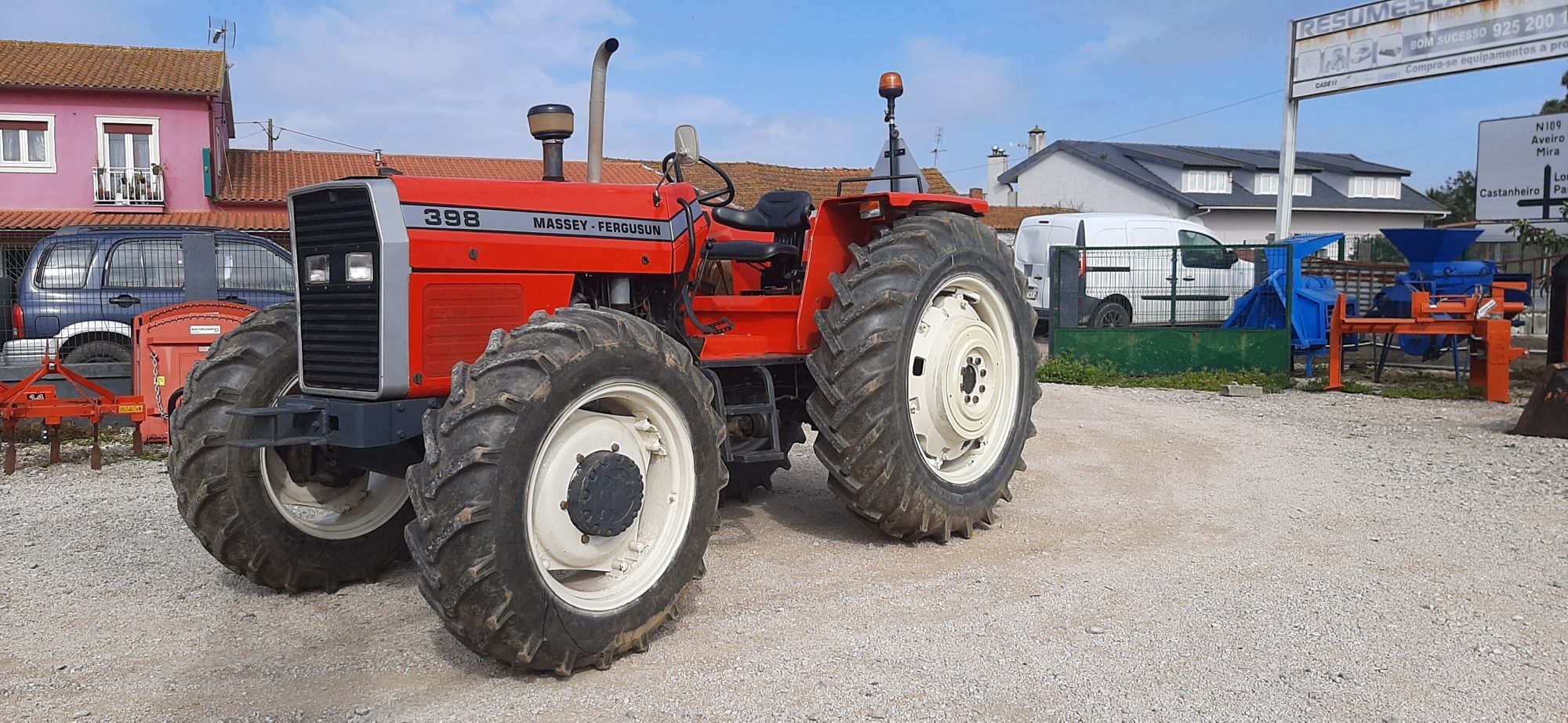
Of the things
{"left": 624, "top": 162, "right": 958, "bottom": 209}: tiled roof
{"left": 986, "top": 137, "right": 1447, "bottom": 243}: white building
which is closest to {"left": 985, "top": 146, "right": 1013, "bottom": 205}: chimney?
{"left": 986, "top": 137, "right": 1447, "bottom": 243}: white building

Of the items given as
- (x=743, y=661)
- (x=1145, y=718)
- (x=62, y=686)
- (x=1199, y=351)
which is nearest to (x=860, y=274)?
(x=743, y=661)

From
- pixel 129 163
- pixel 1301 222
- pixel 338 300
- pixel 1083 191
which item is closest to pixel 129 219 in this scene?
pixel 129 163

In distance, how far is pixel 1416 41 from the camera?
14.3 metres

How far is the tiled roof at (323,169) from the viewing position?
27172 millimetres

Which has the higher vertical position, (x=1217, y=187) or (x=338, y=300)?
(x=1217, y=187)

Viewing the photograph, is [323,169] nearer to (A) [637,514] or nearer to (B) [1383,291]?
(B) [1383,291]

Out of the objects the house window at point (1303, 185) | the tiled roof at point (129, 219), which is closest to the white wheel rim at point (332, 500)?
the tiled roof at point (129, 219)

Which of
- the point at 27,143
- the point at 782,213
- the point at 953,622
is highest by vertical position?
the point at 27,143

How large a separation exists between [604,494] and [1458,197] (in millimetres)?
59382

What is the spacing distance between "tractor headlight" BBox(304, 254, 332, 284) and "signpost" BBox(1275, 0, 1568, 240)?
14351 millimetres

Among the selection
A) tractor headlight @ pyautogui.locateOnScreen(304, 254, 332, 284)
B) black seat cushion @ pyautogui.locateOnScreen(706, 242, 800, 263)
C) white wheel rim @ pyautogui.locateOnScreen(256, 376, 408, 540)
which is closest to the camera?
tractor headlight @ pyautogui.locateOnScreen(304, 254, 332, 284)

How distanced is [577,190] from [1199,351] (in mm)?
9885

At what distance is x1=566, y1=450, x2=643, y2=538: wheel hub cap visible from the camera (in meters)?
3.65

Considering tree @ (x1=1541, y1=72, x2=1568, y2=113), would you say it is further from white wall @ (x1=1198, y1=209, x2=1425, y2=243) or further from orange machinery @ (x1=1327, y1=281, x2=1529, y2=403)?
orange machinery @ (x1=1327, y1=281, x2=1529, y2=403)
